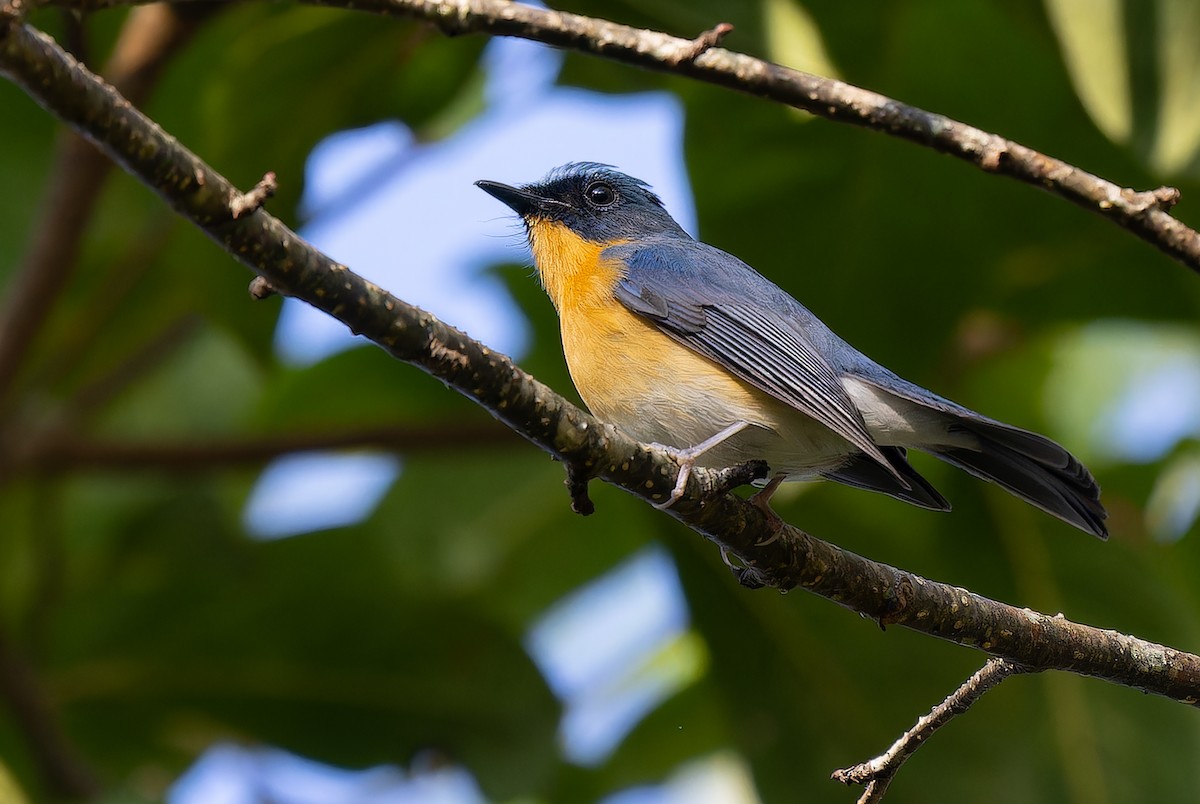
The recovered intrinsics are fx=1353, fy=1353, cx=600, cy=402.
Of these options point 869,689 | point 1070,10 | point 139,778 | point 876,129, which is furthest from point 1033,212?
point 139,778

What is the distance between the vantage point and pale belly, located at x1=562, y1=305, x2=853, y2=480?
10.2ft

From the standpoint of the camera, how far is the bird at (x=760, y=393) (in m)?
3.06

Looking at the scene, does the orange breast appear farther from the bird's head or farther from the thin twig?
the thin twig

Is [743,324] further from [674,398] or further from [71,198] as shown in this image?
[71,198]

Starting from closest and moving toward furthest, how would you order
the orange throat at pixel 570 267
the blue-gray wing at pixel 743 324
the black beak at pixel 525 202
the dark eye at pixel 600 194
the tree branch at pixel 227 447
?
1. the blue-gray wing at pixel 743 324
2. the orange throat at pixel 570 267
3. the black beak at pixel 525 202
4. the dark eye at pixel 600 194
5. the tree branch at pixel 227 447

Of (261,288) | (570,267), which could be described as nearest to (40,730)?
(570,267)

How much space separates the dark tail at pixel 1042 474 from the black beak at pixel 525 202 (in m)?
1.44

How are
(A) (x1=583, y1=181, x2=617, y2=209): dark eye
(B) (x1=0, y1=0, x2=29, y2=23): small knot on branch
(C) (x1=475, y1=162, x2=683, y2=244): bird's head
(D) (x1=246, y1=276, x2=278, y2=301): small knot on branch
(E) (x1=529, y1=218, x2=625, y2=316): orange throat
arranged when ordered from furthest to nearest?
1. (A) (x1=583, y1=181, x2=617, y2=209): dark eye
2. (C) (x1=475, y1=162, x2=683, y2=244): bird's head
3. (E) (x1=529, y1=218, x2=625, y2=316): orange throat
4. (D) (x1=246, y1=276, x2=278, y2=301): small knot on branch
5. (B) (x1=0, y1=0, x2=29, y2=23): small knot on branch

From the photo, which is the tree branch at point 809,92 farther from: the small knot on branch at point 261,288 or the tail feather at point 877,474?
the tail feather at point 877,474

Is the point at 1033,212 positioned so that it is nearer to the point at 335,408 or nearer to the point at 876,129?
the point at 876,129

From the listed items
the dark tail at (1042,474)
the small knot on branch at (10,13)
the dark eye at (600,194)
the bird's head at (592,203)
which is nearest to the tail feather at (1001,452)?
the dark tail at (1042,474)

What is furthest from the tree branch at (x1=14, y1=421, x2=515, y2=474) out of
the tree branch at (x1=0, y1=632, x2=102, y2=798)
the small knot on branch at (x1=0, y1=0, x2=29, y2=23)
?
the small knot on branch at (x1=0, y1=0, x2=29, y2=23)

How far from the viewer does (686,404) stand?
10.2 ft

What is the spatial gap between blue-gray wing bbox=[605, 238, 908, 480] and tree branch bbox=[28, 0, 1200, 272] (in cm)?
70
